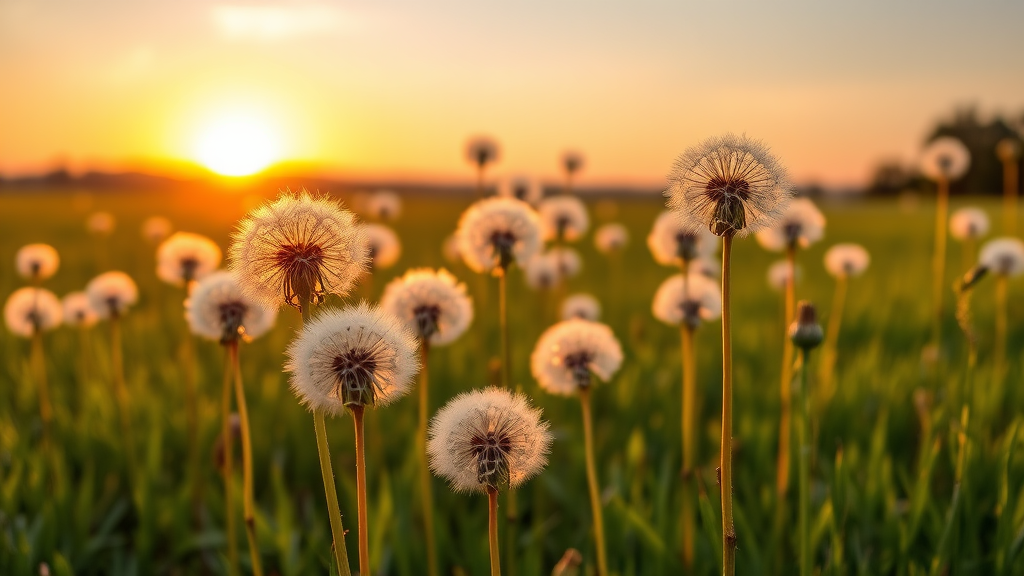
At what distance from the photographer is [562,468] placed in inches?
146

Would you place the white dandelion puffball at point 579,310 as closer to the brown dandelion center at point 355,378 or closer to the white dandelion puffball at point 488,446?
the white dandelion puffball at point 488,446

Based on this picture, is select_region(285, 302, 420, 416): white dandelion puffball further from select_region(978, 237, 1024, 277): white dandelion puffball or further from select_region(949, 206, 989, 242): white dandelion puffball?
select_region(949, 206, 989, 242): white dandelion puffball

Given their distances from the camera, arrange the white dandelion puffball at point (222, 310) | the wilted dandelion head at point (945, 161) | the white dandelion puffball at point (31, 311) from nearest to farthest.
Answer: the white dandelion puffball at point (222, 310)
the white dandelion puffball at point (31, 311)
the wilted dandelion head at point (945, 161)

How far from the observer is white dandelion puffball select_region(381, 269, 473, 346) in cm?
214

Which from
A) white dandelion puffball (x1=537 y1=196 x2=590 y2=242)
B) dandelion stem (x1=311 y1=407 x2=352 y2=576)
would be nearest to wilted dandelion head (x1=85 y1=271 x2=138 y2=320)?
white dandelion puffball (x1=537 y1=196 x2=590 y2=242)

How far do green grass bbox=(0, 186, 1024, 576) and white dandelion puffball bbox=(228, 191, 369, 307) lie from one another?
8 centimetres

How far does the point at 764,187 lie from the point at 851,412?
3.26 meters

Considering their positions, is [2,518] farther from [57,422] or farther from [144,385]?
Answer: [144,385]

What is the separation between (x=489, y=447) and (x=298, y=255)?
45 cm

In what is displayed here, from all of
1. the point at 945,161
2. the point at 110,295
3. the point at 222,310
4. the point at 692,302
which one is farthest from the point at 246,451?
the point at 945,161

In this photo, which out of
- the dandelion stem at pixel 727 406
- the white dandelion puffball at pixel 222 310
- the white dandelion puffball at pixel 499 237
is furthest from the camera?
the white dandelion puffball at pixel 499 237

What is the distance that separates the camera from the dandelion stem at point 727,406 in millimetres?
1123

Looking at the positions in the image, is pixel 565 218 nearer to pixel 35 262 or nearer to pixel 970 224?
pixel 35 262

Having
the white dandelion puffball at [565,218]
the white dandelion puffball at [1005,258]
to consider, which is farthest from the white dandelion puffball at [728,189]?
the white dandelion puffball at [1005,258]
